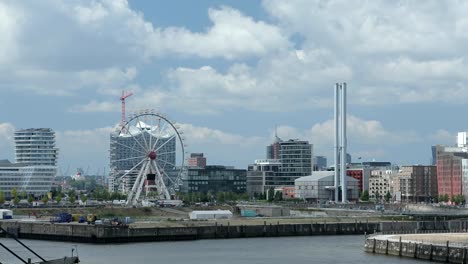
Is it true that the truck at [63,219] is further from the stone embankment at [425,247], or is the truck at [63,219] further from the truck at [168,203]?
the stone embankment at [425,247]

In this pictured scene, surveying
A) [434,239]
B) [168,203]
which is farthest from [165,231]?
[168,203]

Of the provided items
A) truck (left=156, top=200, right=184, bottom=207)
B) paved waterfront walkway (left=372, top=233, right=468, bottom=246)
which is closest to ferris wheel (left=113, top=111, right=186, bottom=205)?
truck (left=156, top=200, right=184, bottom=207)

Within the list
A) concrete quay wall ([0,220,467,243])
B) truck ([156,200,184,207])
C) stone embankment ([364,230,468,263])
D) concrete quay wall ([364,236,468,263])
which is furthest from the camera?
truck ([156,200,184,207])

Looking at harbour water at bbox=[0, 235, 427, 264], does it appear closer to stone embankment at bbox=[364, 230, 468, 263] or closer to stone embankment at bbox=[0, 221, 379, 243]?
stone embankment at bbox=[364, 230, 468, 263]

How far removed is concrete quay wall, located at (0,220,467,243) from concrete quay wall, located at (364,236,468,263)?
24.4 m

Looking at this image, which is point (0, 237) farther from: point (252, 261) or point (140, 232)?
point (252, 261)

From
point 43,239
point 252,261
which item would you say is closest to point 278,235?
point 43,239

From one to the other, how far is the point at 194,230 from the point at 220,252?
2206 centimetres

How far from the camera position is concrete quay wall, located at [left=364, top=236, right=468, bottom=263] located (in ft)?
250

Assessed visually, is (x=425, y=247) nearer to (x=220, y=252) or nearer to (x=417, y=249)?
(x=417, y=249)

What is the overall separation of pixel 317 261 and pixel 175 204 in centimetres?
8482

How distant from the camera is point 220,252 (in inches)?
3558

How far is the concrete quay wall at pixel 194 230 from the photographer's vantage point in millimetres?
105062

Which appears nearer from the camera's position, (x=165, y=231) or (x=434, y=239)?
(x=434, y=239)
